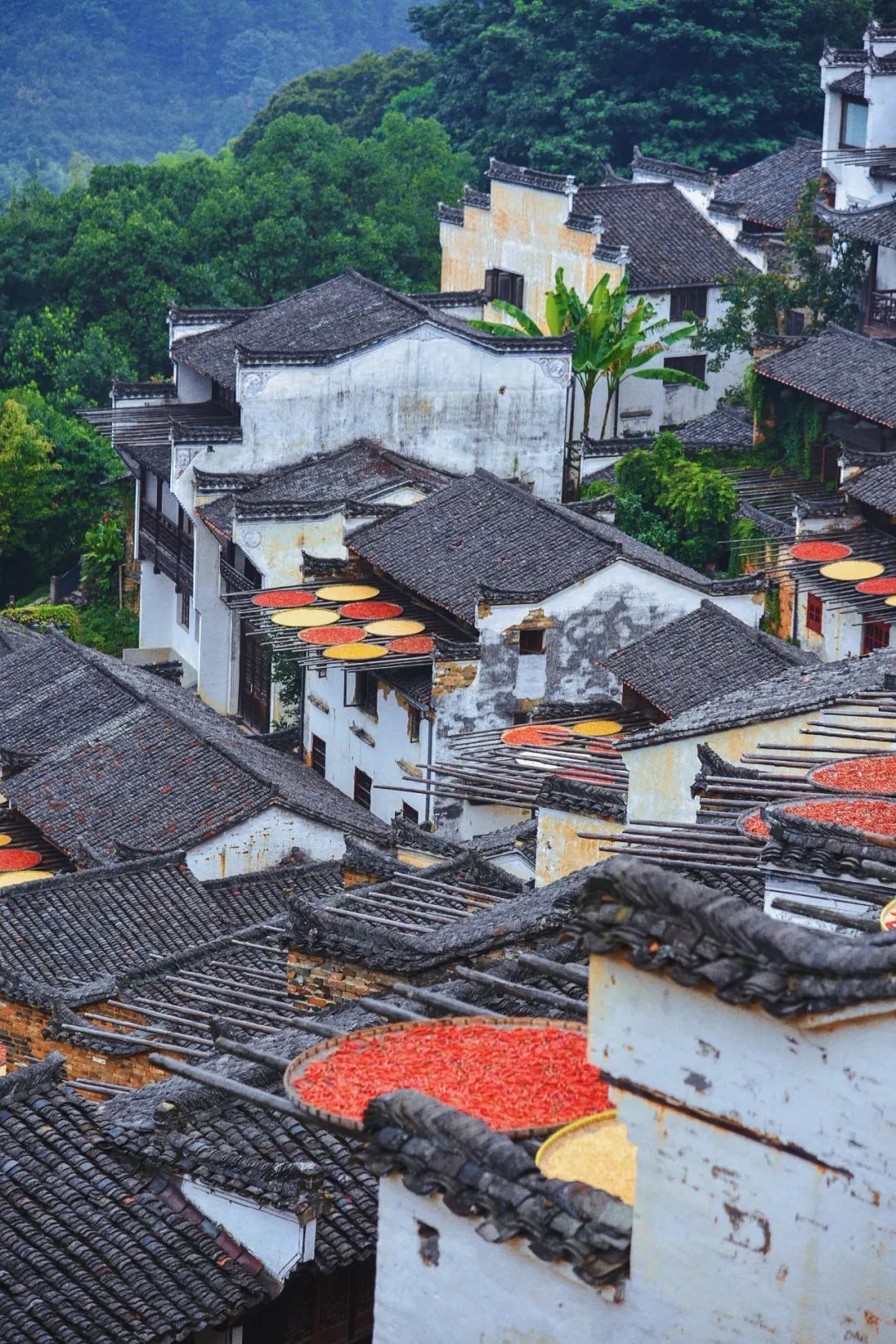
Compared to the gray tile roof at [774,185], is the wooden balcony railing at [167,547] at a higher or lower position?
lower

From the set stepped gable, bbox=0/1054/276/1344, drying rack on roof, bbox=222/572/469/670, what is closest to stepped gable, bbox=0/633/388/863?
drying rack on roof, bbox=222/572/469/670

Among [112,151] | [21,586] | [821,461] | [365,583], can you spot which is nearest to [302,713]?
[365,583]

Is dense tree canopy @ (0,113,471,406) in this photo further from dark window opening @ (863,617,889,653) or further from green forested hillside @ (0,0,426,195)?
green forested hillside @ (0,0,426,195)

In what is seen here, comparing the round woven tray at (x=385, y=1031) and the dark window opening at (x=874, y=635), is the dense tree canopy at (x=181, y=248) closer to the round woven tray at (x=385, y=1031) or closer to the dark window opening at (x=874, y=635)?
the dark window opening at (x=874, y=635)

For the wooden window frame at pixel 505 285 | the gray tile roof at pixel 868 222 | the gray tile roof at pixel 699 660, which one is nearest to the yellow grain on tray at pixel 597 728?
the gray tile roof at pixel 699 660

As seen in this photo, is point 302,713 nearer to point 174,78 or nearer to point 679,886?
point 679,886

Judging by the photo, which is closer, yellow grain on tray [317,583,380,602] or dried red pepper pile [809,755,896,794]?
dried red pepper pile [809,755,896,794]

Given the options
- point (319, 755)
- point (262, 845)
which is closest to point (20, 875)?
point (262, 845)
